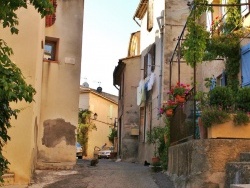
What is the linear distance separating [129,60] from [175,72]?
25.2ft

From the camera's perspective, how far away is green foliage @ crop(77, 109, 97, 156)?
36.7 meters

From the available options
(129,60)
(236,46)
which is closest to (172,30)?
(236,46)

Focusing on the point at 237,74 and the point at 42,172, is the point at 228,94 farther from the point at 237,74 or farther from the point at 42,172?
the point at 42,172

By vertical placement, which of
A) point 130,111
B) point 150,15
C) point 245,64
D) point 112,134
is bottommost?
point 112,134

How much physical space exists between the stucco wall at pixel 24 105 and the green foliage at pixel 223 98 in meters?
4.75

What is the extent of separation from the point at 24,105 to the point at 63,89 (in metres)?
4.16

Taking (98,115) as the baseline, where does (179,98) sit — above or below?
below

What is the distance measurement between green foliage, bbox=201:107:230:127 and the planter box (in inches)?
3.2

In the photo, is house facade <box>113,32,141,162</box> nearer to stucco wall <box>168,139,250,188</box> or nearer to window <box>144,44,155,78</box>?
window <box>144,44,155,78</box>

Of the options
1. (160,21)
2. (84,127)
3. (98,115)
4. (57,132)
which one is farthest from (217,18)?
(98,115)

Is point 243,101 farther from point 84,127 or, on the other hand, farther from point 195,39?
point 84,127

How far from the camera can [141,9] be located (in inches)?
882

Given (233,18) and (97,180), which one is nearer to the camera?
(97,180)

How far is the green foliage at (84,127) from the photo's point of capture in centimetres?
3666
